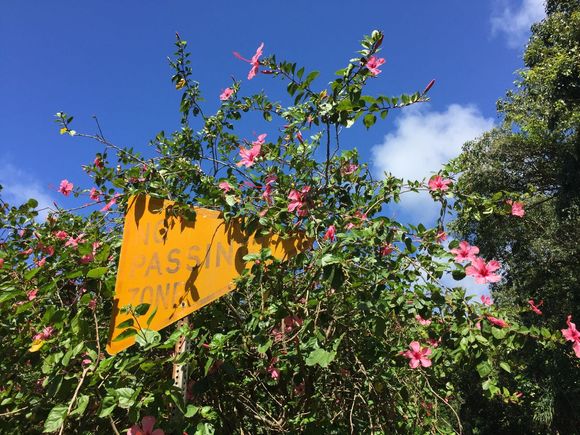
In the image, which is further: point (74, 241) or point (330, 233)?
point (74, 241)

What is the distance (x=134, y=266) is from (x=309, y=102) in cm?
72

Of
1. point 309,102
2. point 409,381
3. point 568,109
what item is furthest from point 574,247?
point 309,102

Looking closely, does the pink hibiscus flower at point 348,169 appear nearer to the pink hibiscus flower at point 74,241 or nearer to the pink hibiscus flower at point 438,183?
the pink hibiscus flower at point 438,183

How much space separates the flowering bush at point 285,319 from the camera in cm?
109

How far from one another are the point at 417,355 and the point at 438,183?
23.3 inches

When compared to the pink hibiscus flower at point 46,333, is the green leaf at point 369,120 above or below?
above

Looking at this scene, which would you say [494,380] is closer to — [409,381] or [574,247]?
[409,381]

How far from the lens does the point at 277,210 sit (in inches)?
56.9

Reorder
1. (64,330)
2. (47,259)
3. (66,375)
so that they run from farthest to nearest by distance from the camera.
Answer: (47,259), (64,330), (66,375)

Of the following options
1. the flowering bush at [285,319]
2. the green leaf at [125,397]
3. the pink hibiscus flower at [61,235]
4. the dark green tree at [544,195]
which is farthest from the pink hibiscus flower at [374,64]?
the dark green tree at [544,195]

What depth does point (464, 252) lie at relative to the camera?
1.37 meters

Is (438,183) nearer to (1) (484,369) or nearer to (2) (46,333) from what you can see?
(1) (484,369)

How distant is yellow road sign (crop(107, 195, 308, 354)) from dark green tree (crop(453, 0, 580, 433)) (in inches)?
224

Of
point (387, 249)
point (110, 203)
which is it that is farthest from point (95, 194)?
point (387, 249)
